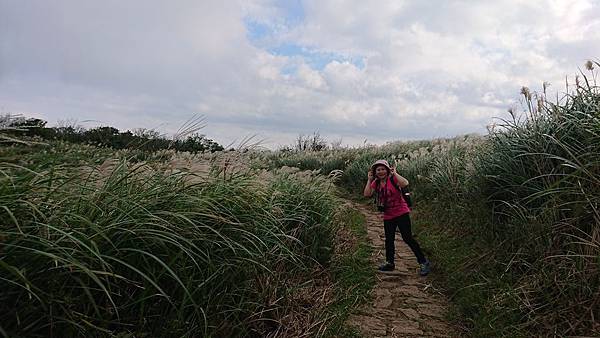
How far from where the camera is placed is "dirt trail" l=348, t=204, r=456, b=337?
3.74m

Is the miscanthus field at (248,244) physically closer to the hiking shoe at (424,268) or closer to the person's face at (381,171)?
the hiking shoe at (424,268)

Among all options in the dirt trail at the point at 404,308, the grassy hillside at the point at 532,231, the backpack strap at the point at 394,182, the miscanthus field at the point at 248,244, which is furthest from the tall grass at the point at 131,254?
the backpack strap at the point at 394,182

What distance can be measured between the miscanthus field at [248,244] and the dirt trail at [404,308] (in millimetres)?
167

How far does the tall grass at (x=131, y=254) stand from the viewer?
75.0 inches

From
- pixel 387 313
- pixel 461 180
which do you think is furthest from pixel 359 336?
pixel 461 180

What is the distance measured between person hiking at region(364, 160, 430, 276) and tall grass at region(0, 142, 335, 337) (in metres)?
2.14

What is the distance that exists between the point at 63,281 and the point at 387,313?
9.84 ft

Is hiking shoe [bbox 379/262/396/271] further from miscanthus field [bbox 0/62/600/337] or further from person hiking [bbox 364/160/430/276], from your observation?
miscanthus field [bbox 0/62/600/337]

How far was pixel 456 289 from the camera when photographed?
449 centimetres

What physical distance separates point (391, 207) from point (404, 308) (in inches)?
64.9

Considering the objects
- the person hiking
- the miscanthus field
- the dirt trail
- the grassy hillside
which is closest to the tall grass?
the miscanthus field

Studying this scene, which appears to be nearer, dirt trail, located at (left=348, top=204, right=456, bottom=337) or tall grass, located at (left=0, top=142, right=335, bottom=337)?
tall grass, located at (left=0, top=142, right=335, bottom=337)

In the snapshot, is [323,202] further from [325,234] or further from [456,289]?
[456,289]

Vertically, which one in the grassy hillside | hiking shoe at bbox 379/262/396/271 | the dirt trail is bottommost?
the dirt trail
